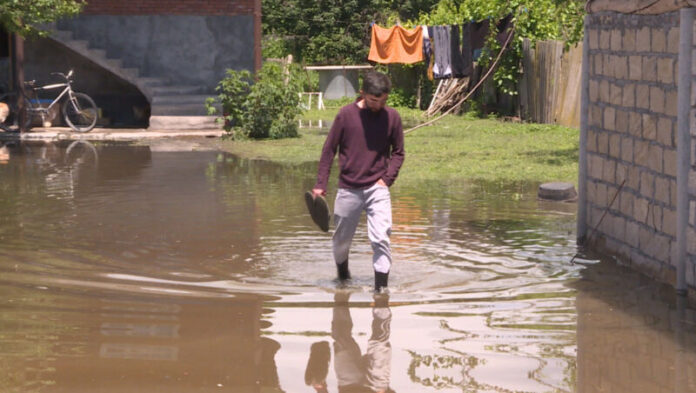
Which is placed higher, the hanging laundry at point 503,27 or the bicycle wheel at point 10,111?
the hanging laundry at point 503,27

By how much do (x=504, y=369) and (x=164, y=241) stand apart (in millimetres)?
5445

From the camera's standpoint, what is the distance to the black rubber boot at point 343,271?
921cm

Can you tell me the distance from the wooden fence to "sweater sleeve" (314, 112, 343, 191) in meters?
15.6

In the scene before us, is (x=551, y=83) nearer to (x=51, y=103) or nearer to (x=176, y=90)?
(x=176, y=90)

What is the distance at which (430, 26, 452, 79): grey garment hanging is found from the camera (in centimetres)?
2803

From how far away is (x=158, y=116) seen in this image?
2523 cm

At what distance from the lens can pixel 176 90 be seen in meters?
26.0

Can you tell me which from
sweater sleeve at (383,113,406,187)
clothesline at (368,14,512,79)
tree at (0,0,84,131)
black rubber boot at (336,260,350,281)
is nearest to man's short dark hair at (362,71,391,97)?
sweater sleeve at (383,113,406,187)

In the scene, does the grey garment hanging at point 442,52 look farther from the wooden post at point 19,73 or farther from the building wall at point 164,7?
the wooden post at point 19,73

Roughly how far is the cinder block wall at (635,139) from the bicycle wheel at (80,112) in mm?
15787

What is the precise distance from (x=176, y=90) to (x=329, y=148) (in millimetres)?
17827

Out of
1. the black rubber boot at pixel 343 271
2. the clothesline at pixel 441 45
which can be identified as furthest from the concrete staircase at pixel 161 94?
the black rubber boot at pixel 343 271

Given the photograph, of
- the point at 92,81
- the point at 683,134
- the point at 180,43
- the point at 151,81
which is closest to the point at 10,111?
the point at 92,81

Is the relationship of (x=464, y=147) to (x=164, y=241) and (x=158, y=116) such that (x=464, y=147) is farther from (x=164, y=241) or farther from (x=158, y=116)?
(x=164, y=241)
